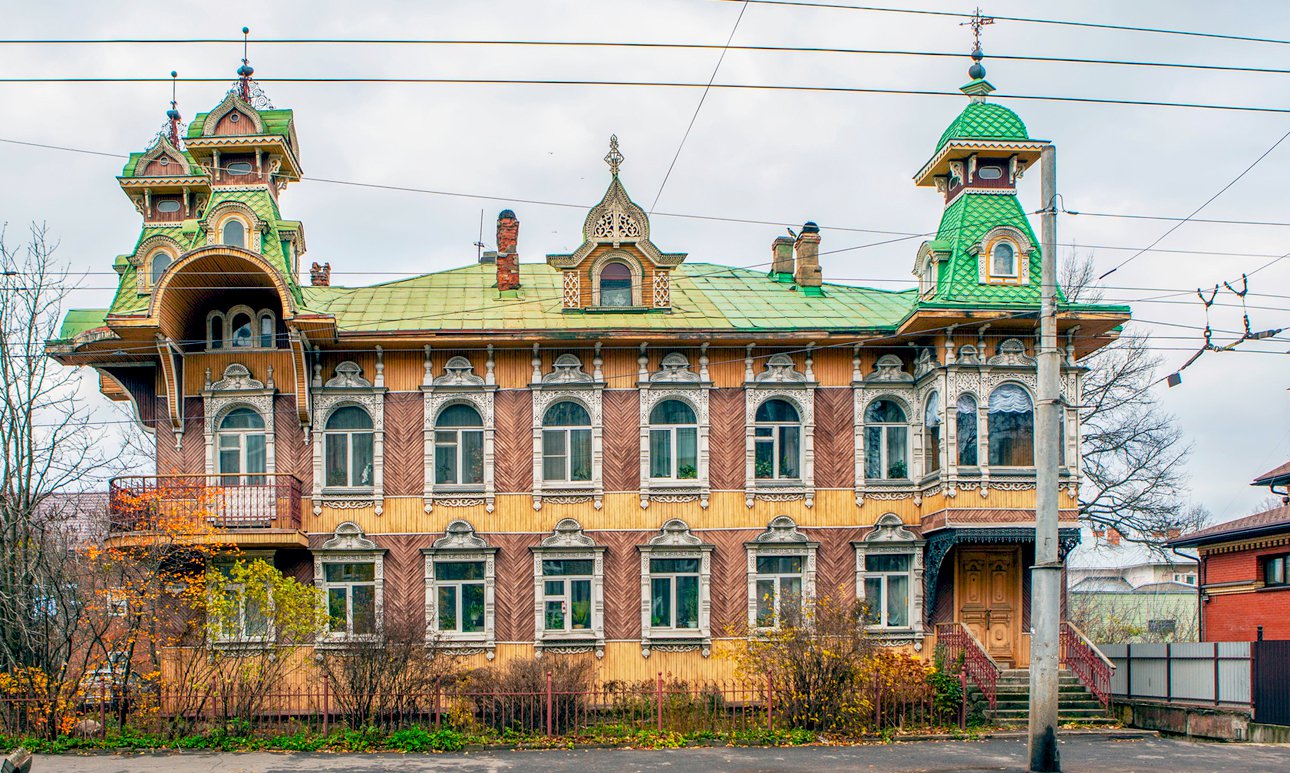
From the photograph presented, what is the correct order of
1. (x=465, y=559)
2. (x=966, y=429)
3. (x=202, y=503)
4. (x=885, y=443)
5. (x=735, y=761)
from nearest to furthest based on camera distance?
(x=735, y=761) < (x=202, y=503) < (x=966, y=429) < (x=465, y=559) < (x=885, y=443)

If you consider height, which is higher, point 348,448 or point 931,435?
point 931,435

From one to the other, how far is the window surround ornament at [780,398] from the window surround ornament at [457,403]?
5.36 m

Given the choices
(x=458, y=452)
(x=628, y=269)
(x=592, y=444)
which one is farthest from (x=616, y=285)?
(x=458, y=452)

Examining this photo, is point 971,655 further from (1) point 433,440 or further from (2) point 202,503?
(2) point 202,503

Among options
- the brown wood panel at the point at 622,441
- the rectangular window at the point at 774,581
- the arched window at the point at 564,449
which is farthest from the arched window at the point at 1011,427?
the arched window at the point at 564,449

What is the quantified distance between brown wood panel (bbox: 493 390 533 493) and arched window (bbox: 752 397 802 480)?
4830 mm

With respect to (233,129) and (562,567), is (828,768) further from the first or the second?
(233,129)

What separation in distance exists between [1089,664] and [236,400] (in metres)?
18.1

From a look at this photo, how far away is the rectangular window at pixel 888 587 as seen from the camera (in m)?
27.1

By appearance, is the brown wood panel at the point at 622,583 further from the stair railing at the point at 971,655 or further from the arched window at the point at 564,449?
the stair railing at the point at 971,655

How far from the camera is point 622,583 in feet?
88.1

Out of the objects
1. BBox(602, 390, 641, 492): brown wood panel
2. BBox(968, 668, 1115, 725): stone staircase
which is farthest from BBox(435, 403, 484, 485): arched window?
BBox(968, 668, 1115, 725): stone staircase

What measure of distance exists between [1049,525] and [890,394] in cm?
987

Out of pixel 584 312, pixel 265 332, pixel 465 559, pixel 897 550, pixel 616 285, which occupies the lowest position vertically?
pixel 465 559
